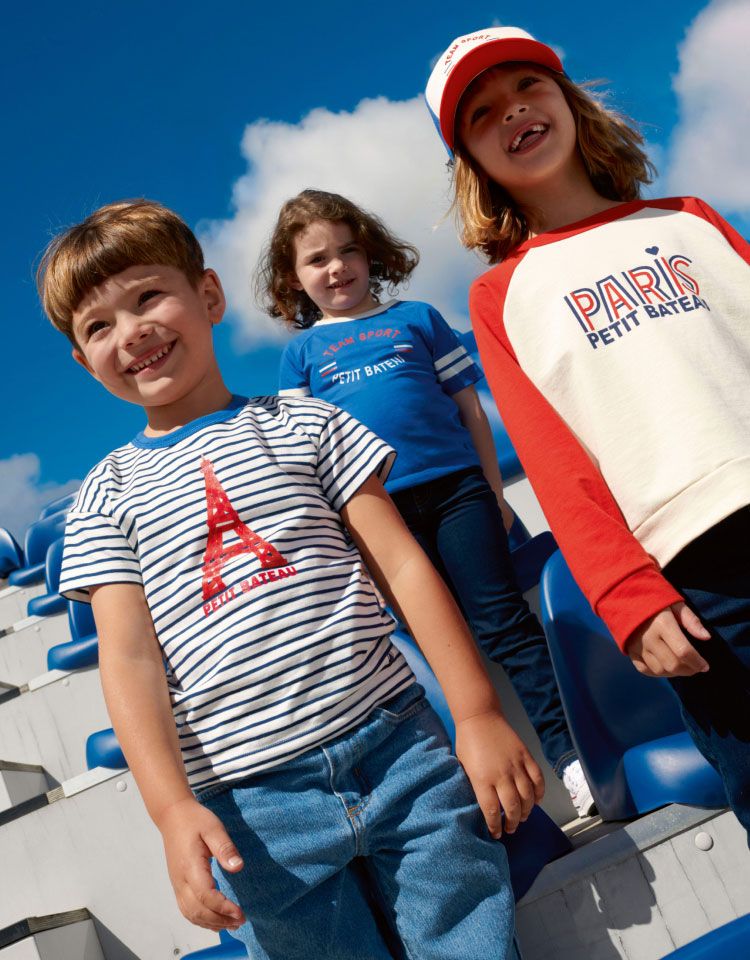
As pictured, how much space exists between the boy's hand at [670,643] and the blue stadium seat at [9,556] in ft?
16.6

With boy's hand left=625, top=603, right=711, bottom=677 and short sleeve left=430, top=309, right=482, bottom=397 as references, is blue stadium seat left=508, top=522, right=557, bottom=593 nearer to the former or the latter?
short sleeve left=430, top=309, right=482, bottom=397

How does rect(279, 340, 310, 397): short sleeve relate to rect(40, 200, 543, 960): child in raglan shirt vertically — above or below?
above

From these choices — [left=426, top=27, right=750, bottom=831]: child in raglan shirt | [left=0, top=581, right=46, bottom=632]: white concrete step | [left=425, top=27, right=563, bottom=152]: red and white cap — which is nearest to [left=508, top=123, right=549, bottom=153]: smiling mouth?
[left=426, top=27, right=750, bottom=831]: child in raglan shirt

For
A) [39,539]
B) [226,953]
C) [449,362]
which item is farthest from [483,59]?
[39,539]

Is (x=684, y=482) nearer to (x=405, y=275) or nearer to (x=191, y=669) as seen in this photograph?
(x=191, y=669)

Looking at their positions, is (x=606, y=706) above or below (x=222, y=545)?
below

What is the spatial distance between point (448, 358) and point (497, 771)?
55.7 inches

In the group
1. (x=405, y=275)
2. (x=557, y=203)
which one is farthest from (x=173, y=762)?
(x=405, y=275)

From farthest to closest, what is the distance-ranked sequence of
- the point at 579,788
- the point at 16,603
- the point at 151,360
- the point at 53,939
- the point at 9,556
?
the point at 9,556
the point at 16,603
the point at 53,939
the point at 579,788
the point at 151,360

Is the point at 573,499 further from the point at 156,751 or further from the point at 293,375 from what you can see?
the point at 293,375

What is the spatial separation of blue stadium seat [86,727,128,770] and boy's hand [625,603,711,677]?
1286 mm

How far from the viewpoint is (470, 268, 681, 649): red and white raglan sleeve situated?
93cm

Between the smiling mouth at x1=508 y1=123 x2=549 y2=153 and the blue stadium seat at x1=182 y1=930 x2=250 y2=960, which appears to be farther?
the smiling mouth at x1=508 y1=123 x2=549 y2=153

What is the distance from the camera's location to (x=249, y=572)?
38.7 inches
